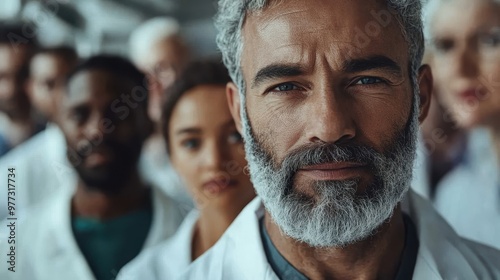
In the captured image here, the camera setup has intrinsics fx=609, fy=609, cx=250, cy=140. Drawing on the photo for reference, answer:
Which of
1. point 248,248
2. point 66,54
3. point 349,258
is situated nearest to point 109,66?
point 66,54

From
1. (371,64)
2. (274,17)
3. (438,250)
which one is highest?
(274,17)

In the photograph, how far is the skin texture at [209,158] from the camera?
108 cm

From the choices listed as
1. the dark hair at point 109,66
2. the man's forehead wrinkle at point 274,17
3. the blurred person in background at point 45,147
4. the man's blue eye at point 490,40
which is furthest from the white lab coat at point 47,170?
the man's blue eye at point 490,40

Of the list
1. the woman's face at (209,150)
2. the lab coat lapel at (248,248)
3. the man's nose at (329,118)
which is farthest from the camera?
the woman's face at (209,150)

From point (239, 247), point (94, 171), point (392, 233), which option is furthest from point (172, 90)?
point (392, 233)

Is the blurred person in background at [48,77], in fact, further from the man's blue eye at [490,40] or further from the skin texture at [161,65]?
the man's blue eye at [490,40]

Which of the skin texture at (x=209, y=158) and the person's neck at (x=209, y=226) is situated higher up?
the skin texture at (x=209, y=158)

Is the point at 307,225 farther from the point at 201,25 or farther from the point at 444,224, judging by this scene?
the point at 201,25

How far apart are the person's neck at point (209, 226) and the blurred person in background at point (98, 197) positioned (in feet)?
0.16

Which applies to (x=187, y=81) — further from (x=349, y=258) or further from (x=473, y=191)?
(x=473, y=191)

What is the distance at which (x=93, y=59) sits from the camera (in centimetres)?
112

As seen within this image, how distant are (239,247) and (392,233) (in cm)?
25

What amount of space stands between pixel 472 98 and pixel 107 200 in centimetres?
71

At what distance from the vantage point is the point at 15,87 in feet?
3.79
